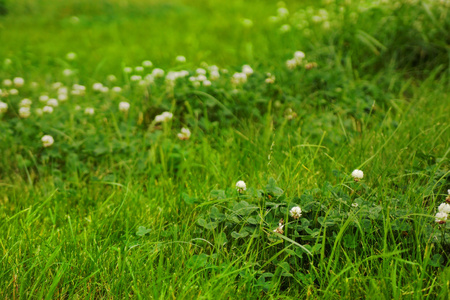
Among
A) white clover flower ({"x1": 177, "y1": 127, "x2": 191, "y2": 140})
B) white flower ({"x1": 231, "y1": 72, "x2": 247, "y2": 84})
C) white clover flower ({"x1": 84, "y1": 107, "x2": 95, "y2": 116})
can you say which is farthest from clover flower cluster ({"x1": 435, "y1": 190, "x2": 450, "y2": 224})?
white clover flower ({"x1": 84, "y1": 107, "x2": 95, "y2": 116})

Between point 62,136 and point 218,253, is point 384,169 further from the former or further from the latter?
point 62,136

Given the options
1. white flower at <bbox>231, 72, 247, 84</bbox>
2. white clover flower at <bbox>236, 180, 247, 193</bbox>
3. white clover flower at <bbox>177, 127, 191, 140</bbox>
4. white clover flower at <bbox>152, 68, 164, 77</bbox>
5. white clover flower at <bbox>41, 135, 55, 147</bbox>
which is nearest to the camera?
white clover flower at <bbox>236, 180, 247, 193</bbox>

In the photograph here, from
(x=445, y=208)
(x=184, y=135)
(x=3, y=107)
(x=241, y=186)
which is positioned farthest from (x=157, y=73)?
(x=445, y=208)

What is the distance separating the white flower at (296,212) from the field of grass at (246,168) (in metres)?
0.01

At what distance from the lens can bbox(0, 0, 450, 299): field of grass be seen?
1643mm

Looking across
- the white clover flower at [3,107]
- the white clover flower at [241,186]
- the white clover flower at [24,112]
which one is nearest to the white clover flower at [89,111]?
the white clover flower at [24,112]

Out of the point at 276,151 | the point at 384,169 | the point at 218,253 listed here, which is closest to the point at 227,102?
the point at 276,151

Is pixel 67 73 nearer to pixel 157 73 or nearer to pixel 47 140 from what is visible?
pixel 157 73

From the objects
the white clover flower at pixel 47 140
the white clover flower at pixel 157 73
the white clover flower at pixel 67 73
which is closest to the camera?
the white clover flower at pixel 47 140

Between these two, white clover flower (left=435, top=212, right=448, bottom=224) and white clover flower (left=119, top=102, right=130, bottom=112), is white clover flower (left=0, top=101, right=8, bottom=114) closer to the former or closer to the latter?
white clover flower (left=119, top=102, right=130, bottom=112)

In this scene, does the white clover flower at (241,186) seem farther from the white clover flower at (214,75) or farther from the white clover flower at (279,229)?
the white clover flower at (214,75)

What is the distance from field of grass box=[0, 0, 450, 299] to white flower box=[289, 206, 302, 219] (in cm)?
1

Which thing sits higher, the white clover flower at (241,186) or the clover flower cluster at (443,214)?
the clover flower cluster at (443,214)

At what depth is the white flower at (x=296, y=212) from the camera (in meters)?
1.75
